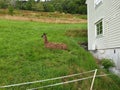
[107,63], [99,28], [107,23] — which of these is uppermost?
[107,23]

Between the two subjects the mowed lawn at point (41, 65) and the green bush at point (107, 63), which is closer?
the mowed lawn at point (41, 65)

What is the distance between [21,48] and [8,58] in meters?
1.72

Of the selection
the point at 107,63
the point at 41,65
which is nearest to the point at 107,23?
the point at 107,63

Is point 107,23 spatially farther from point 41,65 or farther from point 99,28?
point 41,65

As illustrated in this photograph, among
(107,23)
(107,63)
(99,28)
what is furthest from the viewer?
(99,28)

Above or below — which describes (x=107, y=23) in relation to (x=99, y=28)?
above

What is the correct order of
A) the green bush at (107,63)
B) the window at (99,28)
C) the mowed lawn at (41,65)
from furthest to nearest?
the window at (99,28) < the green bush at (107,63) < the mowed lawn at (41,65)

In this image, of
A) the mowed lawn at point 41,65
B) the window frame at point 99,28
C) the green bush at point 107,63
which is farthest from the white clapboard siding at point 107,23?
the mowed lawn at point 41,65

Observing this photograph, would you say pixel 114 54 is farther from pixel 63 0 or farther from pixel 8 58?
pixel 63 0

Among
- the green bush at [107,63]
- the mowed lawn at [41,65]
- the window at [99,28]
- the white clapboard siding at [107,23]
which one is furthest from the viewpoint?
the window at [99,28]

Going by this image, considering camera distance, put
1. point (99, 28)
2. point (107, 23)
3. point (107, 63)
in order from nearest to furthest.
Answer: point (107, 63)
point (107, 23)
point (99, 28)

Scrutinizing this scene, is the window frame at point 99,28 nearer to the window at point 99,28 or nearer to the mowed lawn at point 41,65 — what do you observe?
the window at point 99,28

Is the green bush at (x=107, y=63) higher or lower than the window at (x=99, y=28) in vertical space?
lower

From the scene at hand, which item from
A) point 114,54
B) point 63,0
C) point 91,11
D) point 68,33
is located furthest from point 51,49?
point 63,0
